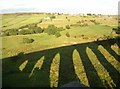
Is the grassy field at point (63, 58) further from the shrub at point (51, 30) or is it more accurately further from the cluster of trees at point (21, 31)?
the cluster of trees at point (21, 31)

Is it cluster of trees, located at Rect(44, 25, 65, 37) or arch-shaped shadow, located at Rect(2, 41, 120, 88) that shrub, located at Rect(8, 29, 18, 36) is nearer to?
cluster of trees, located at Rect(44, 25, 65, 37)

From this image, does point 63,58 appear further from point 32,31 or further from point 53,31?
point 32,31

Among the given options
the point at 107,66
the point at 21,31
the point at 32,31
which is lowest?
the point at 107,66

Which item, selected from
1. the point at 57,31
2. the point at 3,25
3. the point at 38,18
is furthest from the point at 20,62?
the point at 38,18

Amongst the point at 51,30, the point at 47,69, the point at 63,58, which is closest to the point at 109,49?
the point at 63,58

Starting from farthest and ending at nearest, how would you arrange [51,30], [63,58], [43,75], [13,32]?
[51,30], [13,32], [63,58], [43,75]

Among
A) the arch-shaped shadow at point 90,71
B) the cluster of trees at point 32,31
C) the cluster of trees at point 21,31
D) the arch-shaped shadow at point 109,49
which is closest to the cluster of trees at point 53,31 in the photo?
the cluster of trees at point 32,31

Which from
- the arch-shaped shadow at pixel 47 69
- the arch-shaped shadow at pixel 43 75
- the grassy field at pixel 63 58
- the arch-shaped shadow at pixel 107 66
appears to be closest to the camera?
the arch-shaped shadow at pixel 43 75
